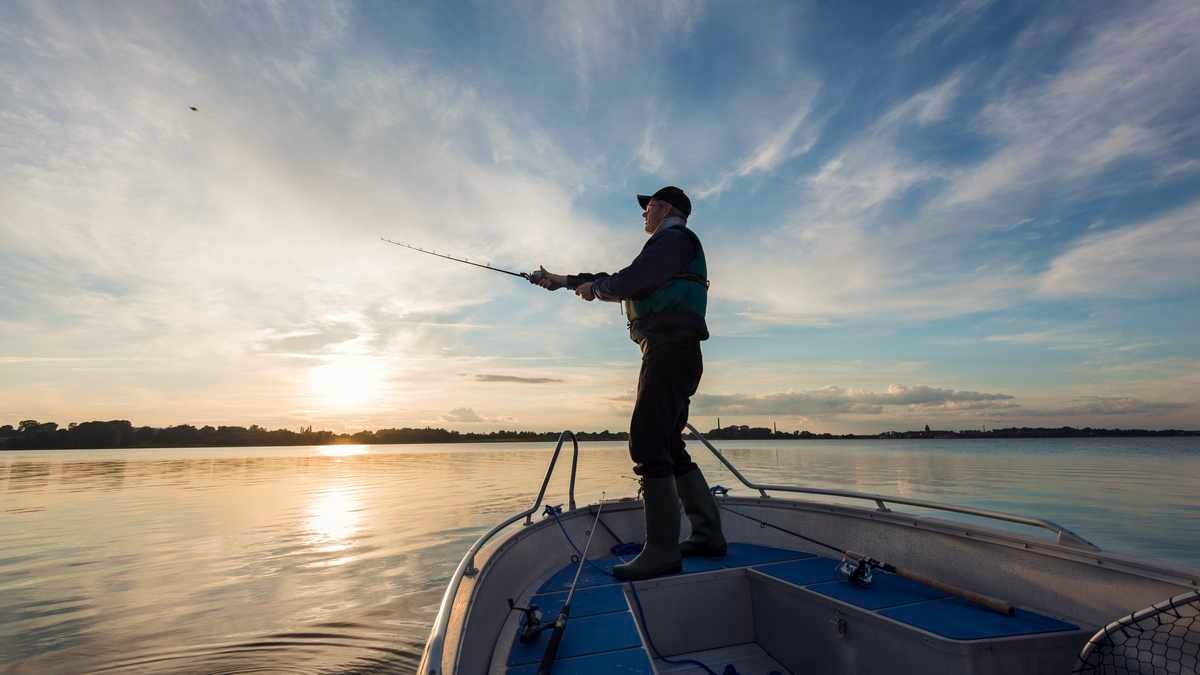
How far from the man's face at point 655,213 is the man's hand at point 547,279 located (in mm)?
822

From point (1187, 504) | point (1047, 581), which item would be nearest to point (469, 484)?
point (1047, 581)

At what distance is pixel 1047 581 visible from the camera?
2768 millimetres

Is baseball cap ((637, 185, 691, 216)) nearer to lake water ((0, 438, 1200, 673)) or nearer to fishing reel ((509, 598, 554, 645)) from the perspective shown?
fishing reel ((509, 598, 554, 645))

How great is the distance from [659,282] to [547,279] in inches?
52.7

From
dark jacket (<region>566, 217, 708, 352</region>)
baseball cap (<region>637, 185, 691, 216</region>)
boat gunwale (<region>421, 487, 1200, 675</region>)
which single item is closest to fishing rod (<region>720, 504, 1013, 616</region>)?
boat gunwale (<region>421, 487, 1200, 675</region>)

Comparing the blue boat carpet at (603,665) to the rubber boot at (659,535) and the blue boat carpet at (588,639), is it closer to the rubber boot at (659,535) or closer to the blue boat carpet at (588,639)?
the blue boat carpet at (588,639)

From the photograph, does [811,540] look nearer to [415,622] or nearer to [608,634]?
[608,634]

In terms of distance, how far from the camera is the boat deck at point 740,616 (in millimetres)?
2465

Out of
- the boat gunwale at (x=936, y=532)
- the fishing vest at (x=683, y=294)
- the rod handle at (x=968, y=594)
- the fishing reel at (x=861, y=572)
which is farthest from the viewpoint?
the fishing vest at (x=683, y=294)

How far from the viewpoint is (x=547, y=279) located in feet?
14.7

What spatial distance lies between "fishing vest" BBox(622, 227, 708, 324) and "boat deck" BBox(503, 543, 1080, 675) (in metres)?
1.74

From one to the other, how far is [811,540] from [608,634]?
92.8 inches

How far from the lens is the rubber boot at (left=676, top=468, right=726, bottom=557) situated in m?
4.12

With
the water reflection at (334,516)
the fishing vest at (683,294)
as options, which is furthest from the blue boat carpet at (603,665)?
the water reflection at (334,516)
